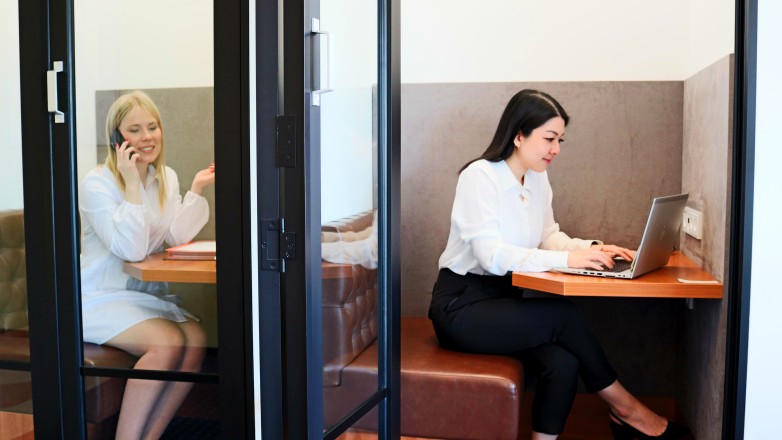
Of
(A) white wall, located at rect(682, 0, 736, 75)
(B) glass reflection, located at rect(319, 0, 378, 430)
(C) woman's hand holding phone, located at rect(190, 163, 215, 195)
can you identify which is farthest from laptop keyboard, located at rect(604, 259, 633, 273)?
(C) woman's hand holding phone, located at rect(190, 163, 215, 195)

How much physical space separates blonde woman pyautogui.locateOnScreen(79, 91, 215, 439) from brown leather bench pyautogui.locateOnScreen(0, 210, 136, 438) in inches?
1.4

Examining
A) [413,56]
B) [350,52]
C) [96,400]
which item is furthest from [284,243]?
[413,56]

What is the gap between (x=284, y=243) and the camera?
6.81 feet

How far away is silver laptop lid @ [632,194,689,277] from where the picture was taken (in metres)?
2.89

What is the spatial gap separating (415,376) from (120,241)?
1139mm

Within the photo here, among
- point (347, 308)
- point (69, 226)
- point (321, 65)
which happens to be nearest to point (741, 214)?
point (347, 308)

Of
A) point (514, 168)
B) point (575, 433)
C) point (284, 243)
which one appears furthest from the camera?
point (575, 433)

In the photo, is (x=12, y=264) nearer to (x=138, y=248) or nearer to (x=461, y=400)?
(x=138, y=248)

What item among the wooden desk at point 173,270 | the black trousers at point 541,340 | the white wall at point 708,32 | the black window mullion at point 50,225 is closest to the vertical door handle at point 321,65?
the wooden desk at point 173,270

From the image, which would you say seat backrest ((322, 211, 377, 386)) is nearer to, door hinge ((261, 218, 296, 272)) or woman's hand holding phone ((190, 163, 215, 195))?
door hinge ((261, 218, 296, 272))

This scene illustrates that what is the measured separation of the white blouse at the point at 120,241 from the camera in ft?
7.56

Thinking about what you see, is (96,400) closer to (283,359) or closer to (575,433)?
(283,359)

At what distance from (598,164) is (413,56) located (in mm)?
980

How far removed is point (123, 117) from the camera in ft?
7.52
